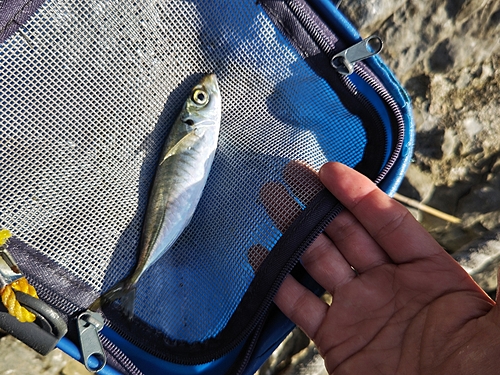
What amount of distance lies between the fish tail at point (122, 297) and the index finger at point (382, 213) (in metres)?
1.07

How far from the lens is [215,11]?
1911 mm

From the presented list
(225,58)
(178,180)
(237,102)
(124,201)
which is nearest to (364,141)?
(237,102)

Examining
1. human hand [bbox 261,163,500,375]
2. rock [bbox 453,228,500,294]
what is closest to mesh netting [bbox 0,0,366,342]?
human hand [bbox 261,163,500,375]

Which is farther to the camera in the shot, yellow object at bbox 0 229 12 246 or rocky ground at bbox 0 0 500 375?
rocky ground at bbox 0 0 500 375

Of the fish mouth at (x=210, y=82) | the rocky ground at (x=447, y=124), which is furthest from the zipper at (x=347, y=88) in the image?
the rocky ground at (x=447, y=124)

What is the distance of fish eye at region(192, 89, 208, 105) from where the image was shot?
6.28 ft

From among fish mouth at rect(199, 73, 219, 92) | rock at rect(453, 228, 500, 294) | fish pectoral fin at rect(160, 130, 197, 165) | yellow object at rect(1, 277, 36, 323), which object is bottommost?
rock at rect(453, 228, 500, 294)

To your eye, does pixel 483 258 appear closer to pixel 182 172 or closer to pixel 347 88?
pixel 347 88

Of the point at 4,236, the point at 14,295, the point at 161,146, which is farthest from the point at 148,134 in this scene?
the point at 14,295

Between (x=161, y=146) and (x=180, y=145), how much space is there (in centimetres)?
11

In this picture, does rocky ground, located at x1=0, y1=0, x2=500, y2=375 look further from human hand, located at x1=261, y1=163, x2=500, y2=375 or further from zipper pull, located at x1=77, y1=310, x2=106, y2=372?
zipper pull, located at x1=77, y1=310, x2=106, y2=372

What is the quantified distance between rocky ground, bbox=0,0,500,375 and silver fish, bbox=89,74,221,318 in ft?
3.83

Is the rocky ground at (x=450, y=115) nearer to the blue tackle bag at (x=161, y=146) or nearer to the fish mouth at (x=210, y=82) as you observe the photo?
the blue tackle bag at (x=161, y=146)

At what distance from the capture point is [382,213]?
70.9 inches
